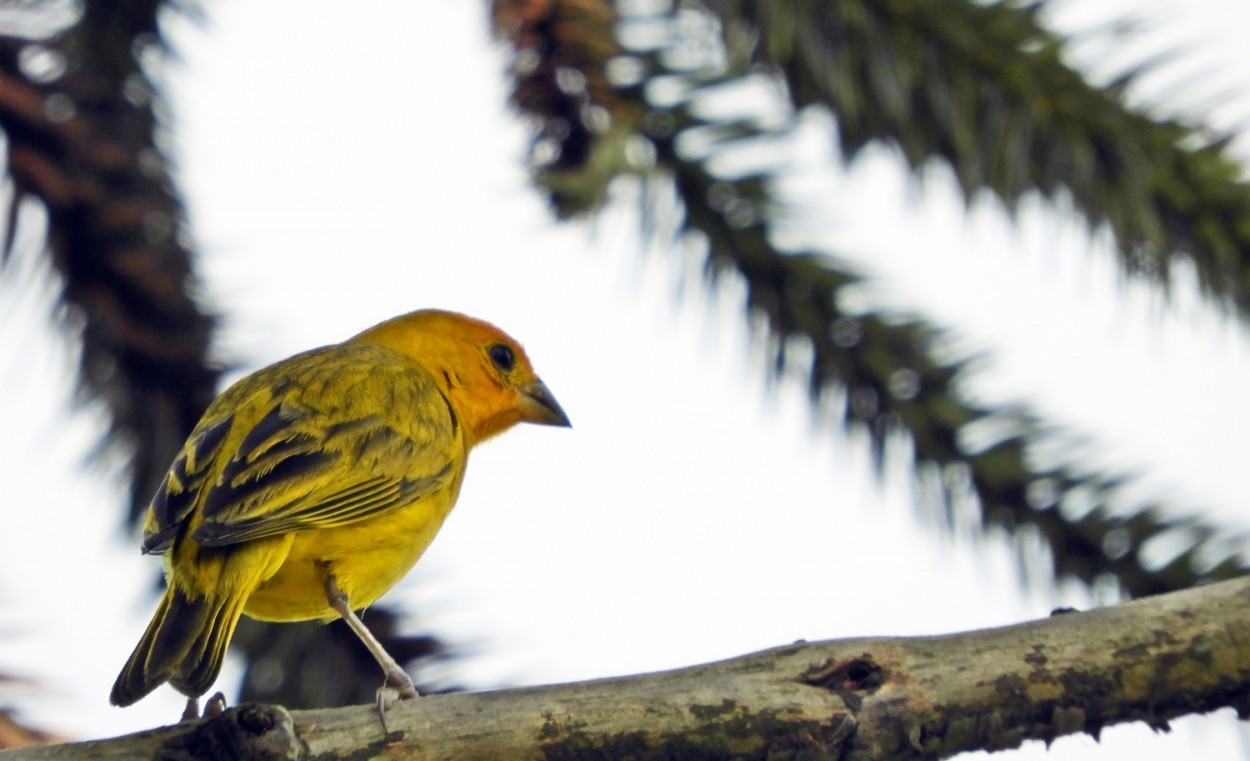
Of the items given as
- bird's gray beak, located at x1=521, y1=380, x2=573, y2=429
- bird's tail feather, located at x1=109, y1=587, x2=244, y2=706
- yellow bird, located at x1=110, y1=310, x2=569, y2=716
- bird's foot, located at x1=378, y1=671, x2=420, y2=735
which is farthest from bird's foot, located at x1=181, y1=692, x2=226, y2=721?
bird's gray beak, located at x1=521, y1=380, x2=573, y2=429

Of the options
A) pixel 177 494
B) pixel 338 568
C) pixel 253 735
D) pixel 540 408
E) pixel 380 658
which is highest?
pixel 540 408

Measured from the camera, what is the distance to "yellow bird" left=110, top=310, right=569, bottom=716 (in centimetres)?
340

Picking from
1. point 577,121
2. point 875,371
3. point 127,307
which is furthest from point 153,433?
point 875,371

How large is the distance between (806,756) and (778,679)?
15 cm

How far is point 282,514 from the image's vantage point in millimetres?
3832

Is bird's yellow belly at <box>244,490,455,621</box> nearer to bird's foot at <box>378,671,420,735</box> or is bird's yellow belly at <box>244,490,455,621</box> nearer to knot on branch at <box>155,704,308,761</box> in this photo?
bird's foot at <box>378,671,420,735</box>

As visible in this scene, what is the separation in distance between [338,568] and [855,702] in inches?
67.7

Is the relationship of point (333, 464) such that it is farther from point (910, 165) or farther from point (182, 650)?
point (910, 165)

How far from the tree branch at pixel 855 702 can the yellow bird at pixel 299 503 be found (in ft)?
0.62

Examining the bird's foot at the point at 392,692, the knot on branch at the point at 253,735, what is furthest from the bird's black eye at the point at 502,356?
the knot on branch at the point at 253,735

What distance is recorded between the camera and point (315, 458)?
4223 millimetres

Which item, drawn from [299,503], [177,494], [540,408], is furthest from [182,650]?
[540,408]

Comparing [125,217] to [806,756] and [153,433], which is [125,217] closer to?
[153,433]

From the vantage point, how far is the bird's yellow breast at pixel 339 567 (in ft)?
12.9
